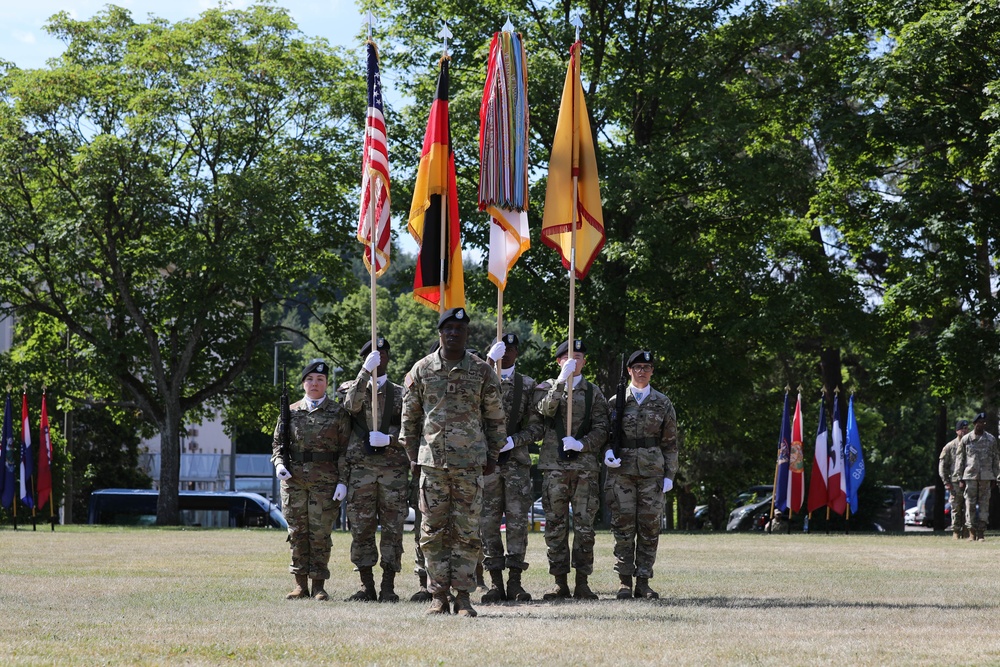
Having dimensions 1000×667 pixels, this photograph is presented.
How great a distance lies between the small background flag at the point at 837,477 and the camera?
28.5 meters

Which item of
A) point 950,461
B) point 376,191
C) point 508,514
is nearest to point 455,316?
point 508,514

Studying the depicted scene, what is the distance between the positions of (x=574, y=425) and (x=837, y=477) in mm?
17634

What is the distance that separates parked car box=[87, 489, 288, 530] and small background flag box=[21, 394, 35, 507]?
1612cm

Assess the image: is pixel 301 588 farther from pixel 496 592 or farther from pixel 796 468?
pixel 796 468

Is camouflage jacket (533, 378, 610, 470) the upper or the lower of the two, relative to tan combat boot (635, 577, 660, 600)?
upper

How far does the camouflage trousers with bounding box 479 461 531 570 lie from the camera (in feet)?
39.3

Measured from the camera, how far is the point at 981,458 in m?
23.9

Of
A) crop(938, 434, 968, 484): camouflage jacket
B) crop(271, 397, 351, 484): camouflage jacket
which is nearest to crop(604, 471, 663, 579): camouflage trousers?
crop(271, 397, 351, 484): camouflage jacket

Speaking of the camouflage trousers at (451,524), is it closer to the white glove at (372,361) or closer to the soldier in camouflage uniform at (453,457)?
the soldier in camouflage uniform at (453,457)

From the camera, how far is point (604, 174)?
31.6 m

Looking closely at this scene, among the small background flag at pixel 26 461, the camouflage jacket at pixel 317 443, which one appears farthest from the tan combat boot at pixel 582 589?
the small background flag at pixel 26 461

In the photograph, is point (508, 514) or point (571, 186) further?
point (571, 186)

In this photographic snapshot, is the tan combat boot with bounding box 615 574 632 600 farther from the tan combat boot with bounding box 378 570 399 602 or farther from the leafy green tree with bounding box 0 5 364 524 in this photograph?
the leafy green tree with bounding box 0 5 364 524

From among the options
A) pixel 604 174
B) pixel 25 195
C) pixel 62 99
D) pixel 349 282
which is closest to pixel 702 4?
pixel 604 174
